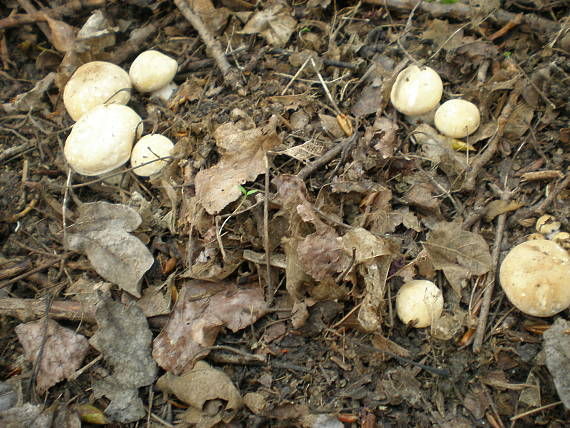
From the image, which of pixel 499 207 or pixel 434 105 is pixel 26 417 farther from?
pixel 434 105

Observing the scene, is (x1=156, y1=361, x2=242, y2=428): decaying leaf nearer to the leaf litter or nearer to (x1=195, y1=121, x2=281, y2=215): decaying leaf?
the leaf litter

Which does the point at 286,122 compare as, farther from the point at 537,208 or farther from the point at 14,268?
the point at 14,268

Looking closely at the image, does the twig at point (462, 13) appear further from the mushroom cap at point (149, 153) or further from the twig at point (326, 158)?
the mushroom cap at point (149, 153)

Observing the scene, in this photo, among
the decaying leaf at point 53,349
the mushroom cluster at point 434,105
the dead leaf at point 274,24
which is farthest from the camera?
the dead leaf at point 274,24

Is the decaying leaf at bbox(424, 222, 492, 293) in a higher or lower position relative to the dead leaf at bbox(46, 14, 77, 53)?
lower

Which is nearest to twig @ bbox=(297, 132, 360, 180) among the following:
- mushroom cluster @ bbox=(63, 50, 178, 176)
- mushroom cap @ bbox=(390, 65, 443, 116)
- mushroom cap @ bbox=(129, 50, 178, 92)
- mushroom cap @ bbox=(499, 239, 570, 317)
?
mushroom cap @ bbox=(390, 65, 443, 116)

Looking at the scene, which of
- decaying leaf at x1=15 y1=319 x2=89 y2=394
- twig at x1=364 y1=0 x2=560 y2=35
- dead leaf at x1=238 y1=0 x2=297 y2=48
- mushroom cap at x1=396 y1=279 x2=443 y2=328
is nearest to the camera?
mushroom cap at x1=396 y1=279 x2=443 y2=328

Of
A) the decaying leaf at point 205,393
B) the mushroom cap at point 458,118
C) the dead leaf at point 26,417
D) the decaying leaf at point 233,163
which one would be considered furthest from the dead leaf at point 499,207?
the dead leaf at point 26,417
